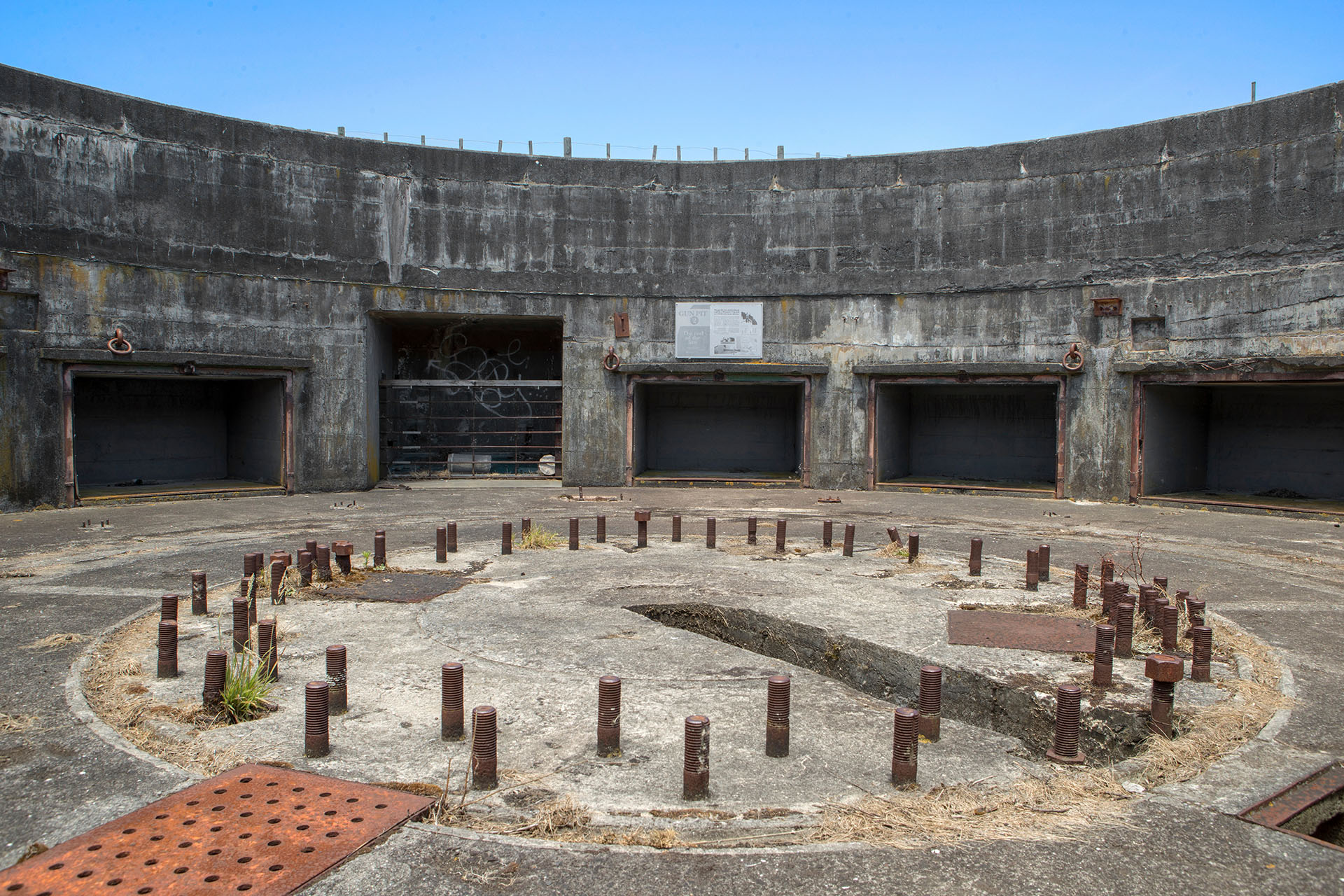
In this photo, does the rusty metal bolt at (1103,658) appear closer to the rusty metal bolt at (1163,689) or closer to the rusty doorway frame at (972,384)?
the rusty metal bolt at (1163,689)

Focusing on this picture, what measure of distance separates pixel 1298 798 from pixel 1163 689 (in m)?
0.81

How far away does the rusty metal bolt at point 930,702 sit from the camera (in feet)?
14.6

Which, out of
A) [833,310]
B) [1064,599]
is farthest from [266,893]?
[833,310]

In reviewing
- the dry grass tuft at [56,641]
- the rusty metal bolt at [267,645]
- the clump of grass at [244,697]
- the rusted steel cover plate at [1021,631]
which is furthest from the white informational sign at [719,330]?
the clump of grass at [244,697]

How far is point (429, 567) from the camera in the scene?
8758 millimetres

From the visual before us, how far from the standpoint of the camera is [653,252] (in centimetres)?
1844

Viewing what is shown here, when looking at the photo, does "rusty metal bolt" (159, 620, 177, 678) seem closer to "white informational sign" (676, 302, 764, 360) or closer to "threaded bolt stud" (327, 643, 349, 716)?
"threaded bolt stud" (327, 643, 349, 716)

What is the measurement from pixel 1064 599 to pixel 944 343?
1051 cm

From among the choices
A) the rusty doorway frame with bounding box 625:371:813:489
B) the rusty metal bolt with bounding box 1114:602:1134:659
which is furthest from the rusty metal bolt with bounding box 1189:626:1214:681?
the rusty doorway frame with bounding box 625:371:813:489

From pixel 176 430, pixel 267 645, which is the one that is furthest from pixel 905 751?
pixel 176 430

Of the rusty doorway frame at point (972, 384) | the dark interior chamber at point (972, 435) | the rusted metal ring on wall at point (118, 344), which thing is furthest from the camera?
the dark interior chamber at point (972, 435)

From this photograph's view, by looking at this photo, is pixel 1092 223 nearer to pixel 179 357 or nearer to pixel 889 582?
pixel 889 582

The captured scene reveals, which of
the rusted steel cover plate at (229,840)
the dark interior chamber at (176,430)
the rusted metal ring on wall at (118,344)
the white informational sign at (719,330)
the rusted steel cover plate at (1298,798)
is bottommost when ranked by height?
the rusted steel cover plate at (229,840)

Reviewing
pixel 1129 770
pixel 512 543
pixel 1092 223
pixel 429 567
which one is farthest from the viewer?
pixel 1092 223
